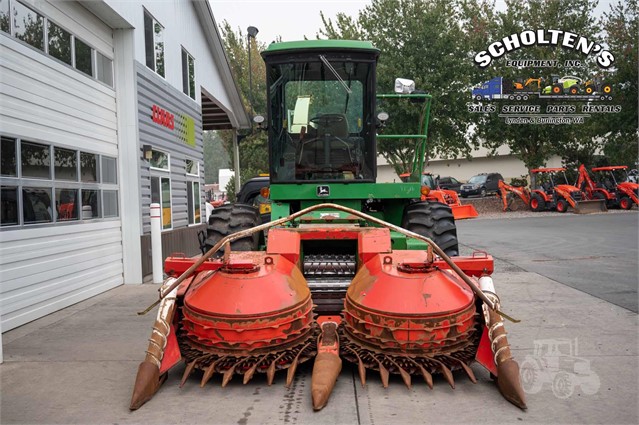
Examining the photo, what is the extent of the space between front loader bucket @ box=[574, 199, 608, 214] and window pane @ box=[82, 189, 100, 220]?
20408 millimetres

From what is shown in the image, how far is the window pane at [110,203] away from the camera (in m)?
8.96

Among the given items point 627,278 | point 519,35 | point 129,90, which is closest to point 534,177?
point 519,35

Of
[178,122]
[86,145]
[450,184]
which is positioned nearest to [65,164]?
[86,145]

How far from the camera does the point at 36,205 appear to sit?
6.90 metres

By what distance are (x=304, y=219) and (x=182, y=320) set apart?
1.74 m

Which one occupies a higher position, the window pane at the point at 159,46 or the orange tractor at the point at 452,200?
the window pane at the point at 159,46

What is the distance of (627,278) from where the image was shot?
8.65 metres

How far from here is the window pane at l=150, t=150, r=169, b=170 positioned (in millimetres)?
10719

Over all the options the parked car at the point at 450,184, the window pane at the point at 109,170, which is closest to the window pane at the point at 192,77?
the window pane at the point at 109,170

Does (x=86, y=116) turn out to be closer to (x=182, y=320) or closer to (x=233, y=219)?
(x=233, y=219)

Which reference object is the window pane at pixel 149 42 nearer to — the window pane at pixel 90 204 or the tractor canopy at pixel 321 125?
the window pane at pixel 90 204

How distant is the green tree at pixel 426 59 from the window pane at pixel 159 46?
13.1 meters

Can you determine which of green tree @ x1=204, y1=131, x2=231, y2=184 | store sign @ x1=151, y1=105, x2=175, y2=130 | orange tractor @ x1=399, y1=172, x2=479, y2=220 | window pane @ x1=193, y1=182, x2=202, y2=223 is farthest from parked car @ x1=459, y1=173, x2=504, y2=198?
green tree @ x1=204, y1=131, x2=231, y2=184

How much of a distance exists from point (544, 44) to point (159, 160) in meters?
18.9
